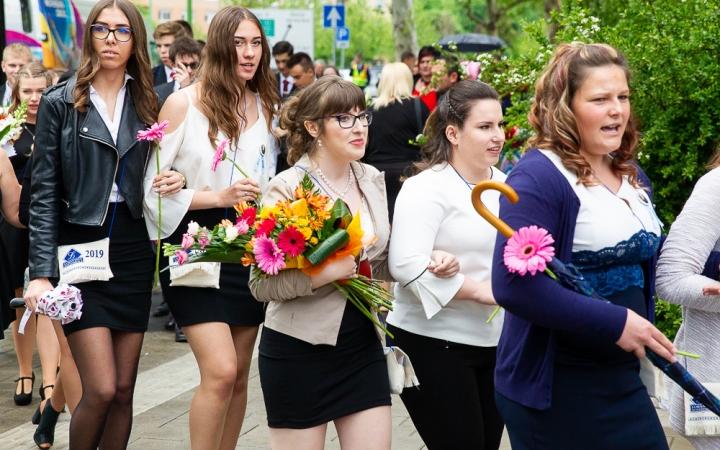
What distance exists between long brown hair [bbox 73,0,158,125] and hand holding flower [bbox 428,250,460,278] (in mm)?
1477

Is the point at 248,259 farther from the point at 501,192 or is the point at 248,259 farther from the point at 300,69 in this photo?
the point at 300,69

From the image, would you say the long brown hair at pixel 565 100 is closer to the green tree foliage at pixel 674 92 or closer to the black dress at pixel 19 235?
the green tree foliage at pixel 674 92

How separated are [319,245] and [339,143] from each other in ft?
1.82

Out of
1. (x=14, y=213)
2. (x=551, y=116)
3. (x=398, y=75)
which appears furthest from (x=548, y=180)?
(x=398, y=75)

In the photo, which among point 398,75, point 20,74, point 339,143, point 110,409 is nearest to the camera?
point 339,143

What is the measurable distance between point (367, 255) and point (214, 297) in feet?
2.71

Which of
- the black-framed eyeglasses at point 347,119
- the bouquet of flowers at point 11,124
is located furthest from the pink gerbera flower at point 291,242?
the bouquet of flowers at point 11,124

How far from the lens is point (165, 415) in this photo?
5.90 m

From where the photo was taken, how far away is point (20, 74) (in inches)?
261

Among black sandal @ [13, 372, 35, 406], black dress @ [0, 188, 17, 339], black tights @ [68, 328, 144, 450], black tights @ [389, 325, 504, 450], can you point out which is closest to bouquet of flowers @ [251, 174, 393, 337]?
black tights @ [389, 325, 504, 450]

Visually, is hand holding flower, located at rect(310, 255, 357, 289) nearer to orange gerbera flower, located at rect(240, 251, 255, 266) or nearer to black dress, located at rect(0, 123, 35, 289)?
orange gerbera flower, located at rect(240, 251, 255, 266)

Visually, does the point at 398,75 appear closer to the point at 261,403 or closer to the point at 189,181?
the point at 261,403

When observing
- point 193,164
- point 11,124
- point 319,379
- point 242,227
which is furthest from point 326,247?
point 11,124

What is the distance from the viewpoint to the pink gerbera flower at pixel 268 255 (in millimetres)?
3354
